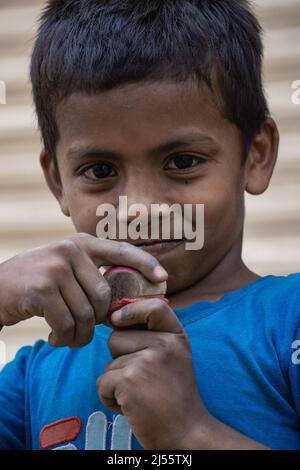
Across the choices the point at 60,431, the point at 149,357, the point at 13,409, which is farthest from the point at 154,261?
the point at 13,409

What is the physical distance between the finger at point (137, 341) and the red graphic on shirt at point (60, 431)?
12.5 inches

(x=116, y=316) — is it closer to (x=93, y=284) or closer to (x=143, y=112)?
(x=93, y=284)

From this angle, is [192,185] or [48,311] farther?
[192,185]

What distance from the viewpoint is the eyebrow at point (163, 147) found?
5.57 feet

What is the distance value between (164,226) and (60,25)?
0.59 m

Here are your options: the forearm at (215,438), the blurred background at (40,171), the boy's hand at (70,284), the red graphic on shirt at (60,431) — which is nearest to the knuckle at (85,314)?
the boy's hand at (70,284)

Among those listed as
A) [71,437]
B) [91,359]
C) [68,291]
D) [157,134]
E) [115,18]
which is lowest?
[71,437]

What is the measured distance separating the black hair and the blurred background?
44.9 inches

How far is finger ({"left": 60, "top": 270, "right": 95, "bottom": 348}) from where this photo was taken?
1.43 metres

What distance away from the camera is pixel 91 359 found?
1.80 m

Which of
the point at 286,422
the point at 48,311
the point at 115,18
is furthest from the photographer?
the point at 115,18

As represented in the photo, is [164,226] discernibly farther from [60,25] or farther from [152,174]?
[60,25]

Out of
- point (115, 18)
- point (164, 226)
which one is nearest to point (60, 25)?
point (115, 18)

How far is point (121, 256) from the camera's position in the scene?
1464 millimetres
